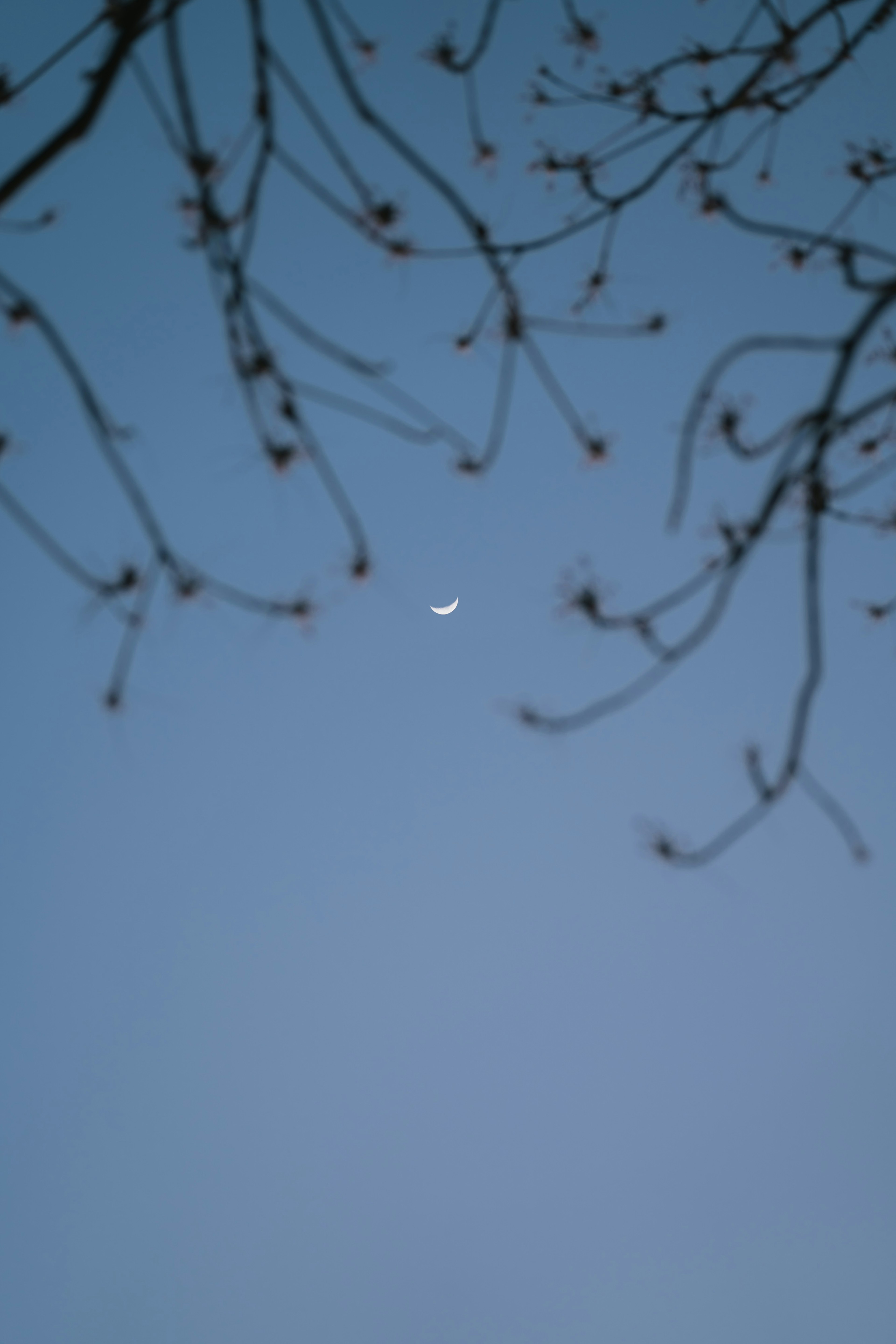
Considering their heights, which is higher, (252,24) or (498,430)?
(252,24)

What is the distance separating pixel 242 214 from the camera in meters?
2.90

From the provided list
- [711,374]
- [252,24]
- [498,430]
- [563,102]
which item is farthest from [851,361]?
[563,102]

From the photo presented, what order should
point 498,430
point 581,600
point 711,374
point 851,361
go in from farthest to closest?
point 581,600 < point 498,430 < point 711,374 < point 851,361

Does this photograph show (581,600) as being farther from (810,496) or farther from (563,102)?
(563,102)

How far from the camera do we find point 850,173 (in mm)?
4367

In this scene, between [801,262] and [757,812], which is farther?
[801,262]

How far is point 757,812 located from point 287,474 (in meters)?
1.78

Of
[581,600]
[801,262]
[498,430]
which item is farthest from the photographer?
[801,262]

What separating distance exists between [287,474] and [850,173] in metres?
3.23

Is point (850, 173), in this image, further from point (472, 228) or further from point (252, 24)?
point (252, 24)

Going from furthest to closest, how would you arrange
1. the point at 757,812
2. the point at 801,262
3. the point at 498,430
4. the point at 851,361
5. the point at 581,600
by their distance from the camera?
1. the point at 801,262
2. the point at 581,600
3. the point at 498,430
4. the point at 757,812
5. the point at 851,361

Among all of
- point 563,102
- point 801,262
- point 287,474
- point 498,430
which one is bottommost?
point 287,474

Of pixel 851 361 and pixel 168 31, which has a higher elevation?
pixel 168 31

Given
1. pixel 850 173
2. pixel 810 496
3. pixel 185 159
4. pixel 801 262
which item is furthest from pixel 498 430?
pixel 850 173
